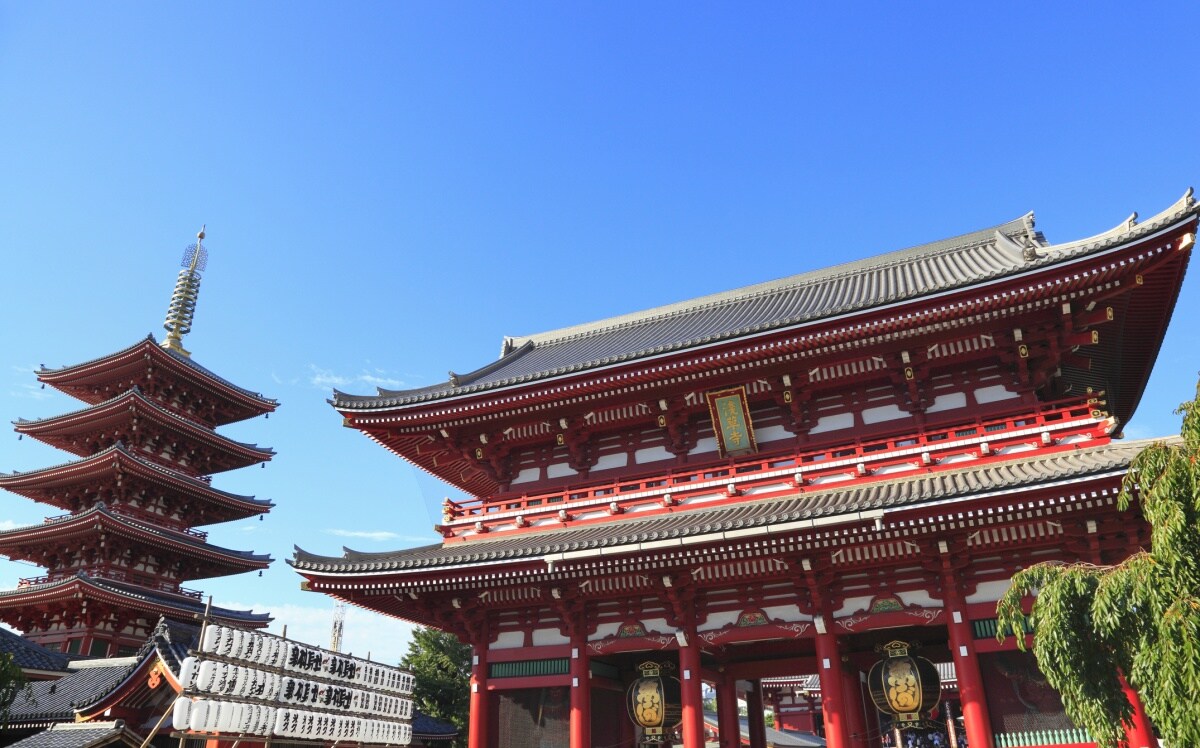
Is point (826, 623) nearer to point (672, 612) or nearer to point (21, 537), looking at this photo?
point (672, 612)

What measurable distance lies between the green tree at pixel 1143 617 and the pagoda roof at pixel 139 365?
37.0m

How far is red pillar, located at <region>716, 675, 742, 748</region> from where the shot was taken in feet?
54.5

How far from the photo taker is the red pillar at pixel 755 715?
761 inches

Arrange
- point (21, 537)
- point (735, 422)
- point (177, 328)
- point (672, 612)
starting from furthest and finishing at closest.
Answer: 1. point (177, 328)
2. point (21, 537)
3. point (735, 422)
4. point (672, 612)

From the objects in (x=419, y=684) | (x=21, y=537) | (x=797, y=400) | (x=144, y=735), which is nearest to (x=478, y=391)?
(x=797, y=400)

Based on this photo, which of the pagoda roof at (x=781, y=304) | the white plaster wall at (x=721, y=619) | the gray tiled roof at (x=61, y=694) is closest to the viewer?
the pagoda roof at (x=781, y=304)

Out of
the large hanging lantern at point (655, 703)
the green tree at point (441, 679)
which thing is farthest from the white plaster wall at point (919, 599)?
the green tree at point (441, 679)

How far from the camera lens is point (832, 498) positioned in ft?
44.4

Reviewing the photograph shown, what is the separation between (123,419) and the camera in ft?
113

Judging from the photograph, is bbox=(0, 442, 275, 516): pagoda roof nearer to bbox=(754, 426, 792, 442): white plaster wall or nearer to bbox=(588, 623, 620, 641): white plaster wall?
bbox=(588, 623, 620, 641): white plaster wall

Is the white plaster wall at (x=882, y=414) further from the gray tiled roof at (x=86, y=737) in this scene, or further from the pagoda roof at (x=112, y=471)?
the pagoda roof at (x=112, y=471)

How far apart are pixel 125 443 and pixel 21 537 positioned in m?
5.59

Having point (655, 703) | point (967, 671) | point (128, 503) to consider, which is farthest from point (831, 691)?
point (128, 503)

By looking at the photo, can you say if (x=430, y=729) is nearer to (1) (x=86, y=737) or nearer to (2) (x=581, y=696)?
(1) (x=86, y=737)
